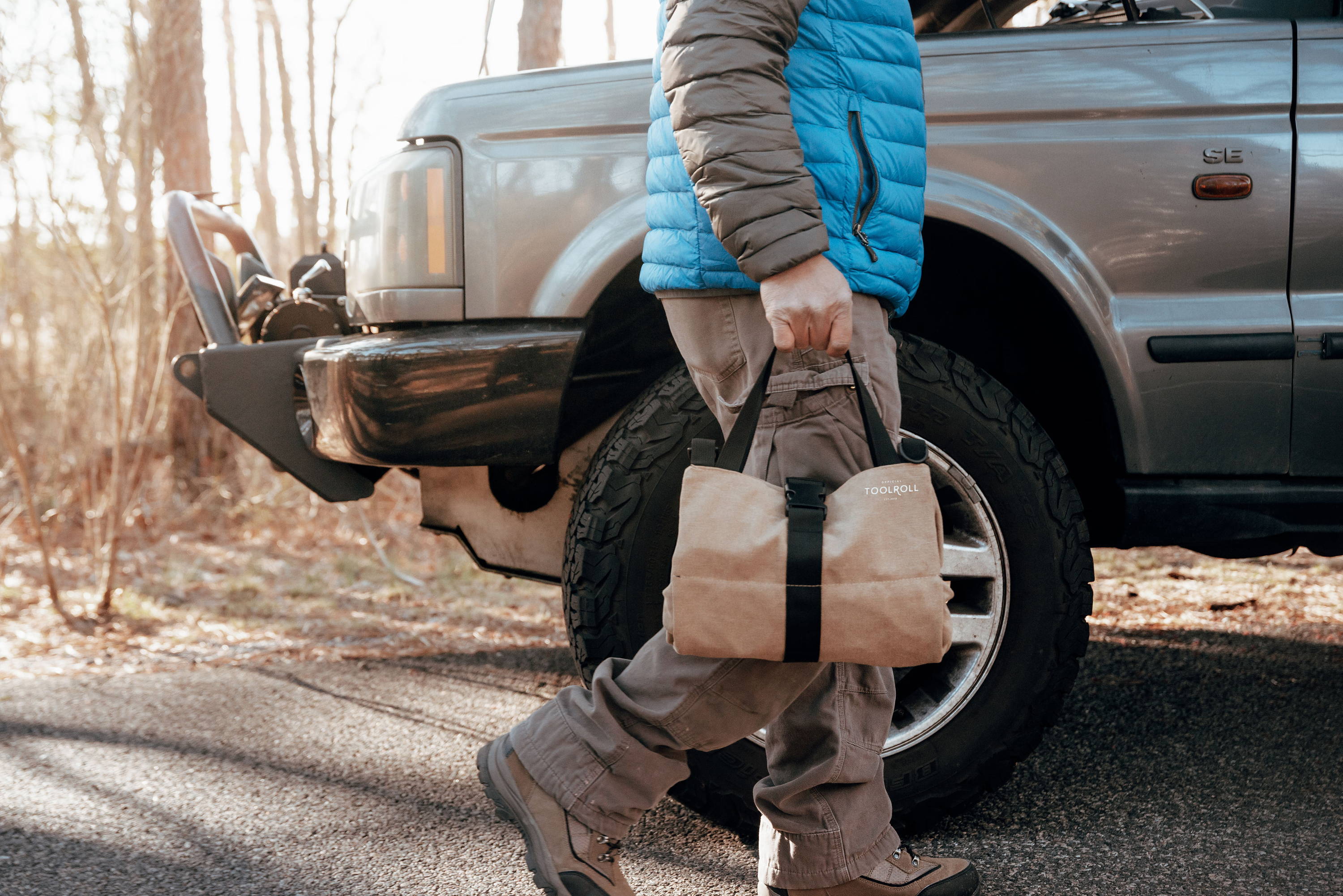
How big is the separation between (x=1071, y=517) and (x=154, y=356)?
522 cm

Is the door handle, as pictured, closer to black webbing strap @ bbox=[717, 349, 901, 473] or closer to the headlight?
black webbing strap @ bbox=[717, 349, 901, 473]

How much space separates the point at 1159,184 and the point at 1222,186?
Result: 0.40 ft

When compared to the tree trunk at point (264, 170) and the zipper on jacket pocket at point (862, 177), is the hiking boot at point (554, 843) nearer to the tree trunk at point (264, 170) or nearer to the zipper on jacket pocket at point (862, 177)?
the zipper on jacket pocket at point (862, 177)

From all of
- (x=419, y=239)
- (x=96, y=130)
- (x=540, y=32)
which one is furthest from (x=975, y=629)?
(x=540, y=32)

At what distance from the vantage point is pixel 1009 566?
2027 millimetres

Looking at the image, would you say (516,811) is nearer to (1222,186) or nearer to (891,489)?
(891,489)

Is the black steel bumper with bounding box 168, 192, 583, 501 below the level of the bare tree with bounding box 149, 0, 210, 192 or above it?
below

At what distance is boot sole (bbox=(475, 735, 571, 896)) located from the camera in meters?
1.55

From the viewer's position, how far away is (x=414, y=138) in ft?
7.10

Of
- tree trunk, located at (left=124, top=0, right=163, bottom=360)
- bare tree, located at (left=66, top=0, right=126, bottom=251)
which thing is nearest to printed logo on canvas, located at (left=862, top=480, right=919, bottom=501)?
tree trunk, located at (left=124, top=0, right=163, bottom=360)

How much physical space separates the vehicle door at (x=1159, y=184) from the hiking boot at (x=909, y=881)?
928mm

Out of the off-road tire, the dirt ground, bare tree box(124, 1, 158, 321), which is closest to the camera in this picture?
the off-road tire

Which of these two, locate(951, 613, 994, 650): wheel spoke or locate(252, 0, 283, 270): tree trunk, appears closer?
locate(951, 613, 994, 650): wheel spoke

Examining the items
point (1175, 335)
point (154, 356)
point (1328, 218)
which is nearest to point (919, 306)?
point (1175, 335)
